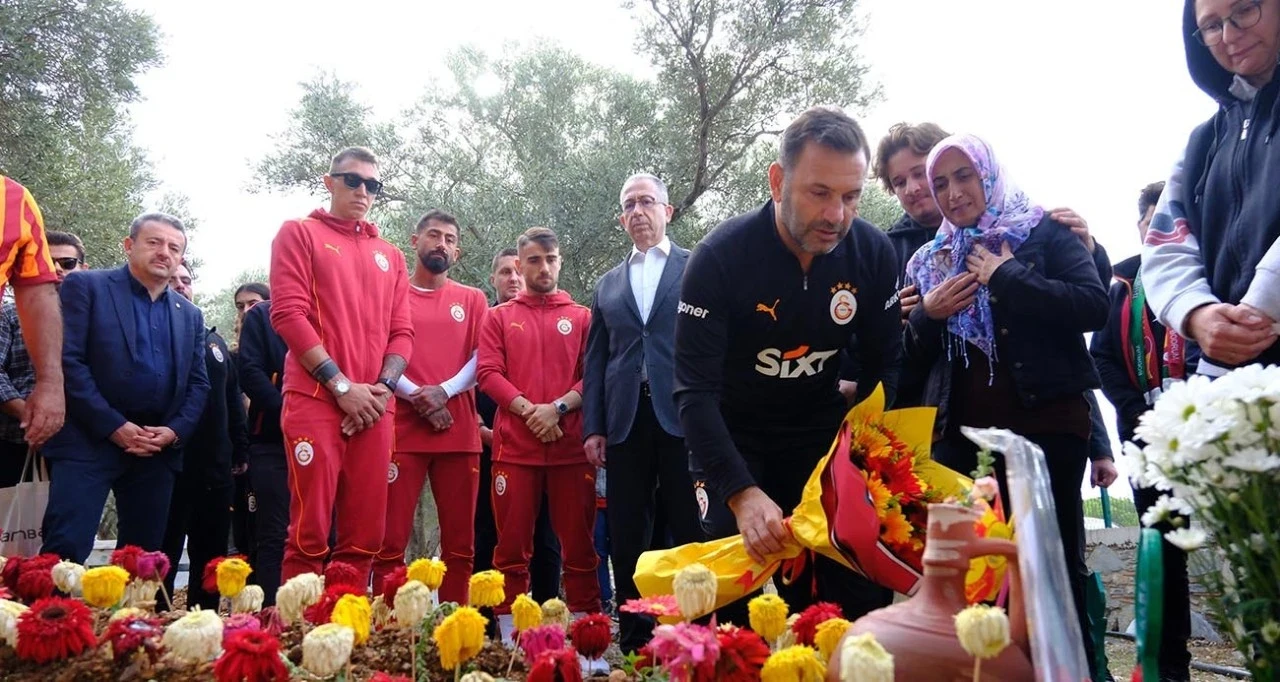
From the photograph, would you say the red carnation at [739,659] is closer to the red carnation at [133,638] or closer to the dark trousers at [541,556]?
the red carnation at [133,638]

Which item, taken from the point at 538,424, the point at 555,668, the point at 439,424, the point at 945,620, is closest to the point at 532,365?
the point at 538,424

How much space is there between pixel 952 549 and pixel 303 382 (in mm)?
3475

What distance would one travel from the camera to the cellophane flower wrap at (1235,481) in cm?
138

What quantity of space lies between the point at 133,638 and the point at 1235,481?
104 inches

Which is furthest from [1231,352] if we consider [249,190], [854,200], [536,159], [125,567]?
[249,190]

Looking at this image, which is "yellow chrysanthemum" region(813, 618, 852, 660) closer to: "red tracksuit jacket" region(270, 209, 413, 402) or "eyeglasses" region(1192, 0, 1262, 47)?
"eyeglasses" region(1192, 0, 1262, 47)

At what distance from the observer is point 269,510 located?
18.5 ft

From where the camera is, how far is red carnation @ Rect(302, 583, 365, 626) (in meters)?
2.84

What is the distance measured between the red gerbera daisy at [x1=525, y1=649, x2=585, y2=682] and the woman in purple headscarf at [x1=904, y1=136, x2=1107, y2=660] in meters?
1.66

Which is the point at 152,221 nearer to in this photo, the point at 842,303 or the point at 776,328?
the point at 776,328

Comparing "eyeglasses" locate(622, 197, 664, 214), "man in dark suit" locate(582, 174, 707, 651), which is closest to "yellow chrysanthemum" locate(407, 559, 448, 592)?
"man in dark suit" locate(582, 174, 707, 651)

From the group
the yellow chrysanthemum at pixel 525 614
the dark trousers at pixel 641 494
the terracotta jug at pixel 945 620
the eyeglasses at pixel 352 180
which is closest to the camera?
the terracotta jug at pixel 945 620

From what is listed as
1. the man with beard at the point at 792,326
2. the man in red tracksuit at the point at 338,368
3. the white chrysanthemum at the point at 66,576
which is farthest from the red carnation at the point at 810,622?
the man in red tracksuit at the point at 338,368

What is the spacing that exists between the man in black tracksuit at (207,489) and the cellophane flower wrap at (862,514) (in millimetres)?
4086
